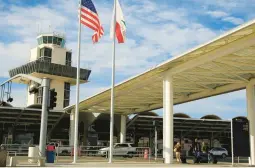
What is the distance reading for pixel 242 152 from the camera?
22.5 m

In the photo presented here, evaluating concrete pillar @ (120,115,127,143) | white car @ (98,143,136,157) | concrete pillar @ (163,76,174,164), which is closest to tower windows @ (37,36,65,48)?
concrete pillar @ (120,115,127,143)

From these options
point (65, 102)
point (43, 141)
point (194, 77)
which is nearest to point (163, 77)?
point (194, 77)

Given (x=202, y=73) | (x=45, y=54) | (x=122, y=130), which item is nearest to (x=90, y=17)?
(x=202, y=73)

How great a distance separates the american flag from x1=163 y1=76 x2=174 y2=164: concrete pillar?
663 cm

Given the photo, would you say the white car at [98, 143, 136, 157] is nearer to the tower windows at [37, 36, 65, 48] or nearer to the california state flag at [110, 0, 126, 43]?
the california state flag at [110, 0, 126, 43]

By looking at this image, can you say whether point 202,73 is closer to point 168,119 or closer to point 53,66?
point 168,119

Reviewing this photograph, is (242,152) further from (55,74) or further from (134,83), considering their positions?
(55,74)

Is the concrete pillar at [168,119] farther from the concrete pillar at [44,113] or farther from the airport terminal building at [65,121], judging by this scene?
the airport terminal building at [65,121]

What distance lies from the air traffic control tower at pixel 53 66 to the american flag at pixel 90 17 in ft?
133

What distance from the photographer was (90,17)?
25594 millimetres

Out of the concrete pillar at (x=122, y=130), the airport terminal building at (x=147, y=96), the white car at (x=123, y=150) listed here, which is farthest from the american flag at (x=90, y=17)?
the concrete pillar at (x=122, y=130)

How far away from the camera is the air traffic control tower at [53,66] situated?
6506 centimetres

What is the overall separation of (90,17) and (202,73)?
9253mm

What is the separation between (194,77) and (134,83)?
593 centimetres
